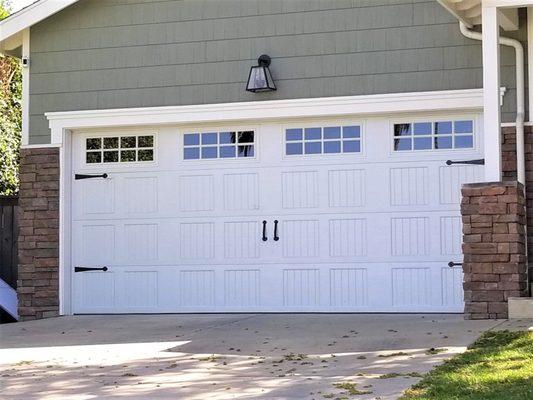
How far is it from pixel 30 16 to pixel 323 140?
13.2 ft

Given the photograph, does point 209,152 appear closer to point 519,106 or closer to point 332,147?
point 332,147

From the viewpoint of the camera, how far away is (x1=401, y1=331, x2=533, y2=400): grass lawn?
562cm

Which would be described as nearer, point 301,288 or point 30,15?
point 301,288

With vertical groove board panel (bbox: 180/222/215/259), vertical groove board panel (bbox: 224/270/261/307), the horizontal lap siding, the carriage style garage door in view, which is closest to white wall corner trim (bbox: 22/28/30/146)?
the horizontal lap siding

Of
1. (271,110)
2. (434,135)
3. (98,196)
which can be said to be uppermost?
(271,110)

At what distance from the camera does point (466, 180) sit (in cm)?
1039

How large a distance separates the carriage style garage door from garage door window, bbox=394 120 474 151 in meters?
0.01

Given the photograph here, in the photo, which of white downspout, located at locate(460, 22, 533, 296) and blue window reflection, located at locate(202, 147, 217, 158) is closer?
white downspout, located at locate(460, 22, 533, 296)

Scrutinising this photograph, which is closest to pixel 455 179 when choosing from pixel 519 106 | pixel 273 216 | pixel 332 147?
pixel 519 106

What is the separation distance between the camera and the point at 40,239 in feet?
38.3

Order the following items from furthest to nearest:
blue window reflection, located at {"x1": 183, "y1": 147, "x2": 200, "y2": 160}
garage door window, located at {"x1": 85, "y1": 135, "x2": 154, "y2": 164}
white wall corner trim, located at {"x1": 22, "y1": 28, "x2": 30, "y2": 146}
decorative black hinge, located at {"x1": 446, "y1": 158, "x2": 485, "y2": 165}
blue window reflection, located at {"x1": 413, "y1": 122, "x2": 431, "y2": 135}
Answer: white wall corner trim, located at {"x1": 22, "y1": 28, "x2": 30, "y2": 146}
garage door window, located at {"x1": 85, "y1": 135, "x2": 154, "y2": 164}
blue window reflection, located at {"x1": 183, "y1": 147, "x2": 200, "y2": 160}
blue window reflection, located at {"x1": 413, "y1": 122, "x2": 431, "y2": 135}
decorative black hinge, located at {"x1": 446, "y1": 158, "x2": 485, "y2": 165}

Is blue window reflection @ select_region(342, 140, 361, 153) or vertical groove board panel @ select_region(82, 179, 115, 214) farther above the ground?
blue window reflection @ select_region(342, 140, 361, 153)

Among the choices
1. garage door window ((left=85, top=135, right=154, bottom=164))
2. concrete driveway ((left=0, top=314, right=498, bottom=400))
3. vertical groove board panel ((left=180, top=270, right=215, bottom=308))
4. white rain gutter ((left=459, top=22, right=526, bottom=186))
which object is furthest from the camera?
garage door window ((left=85, top=135, right=154, bottom=164))

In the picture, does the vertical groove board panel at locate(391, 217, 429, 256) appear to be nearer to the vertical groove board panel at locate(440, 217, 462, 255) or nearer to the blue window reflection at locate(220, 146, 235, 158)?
the vertical groove board panel at locate(440, 217, 462, 255)
